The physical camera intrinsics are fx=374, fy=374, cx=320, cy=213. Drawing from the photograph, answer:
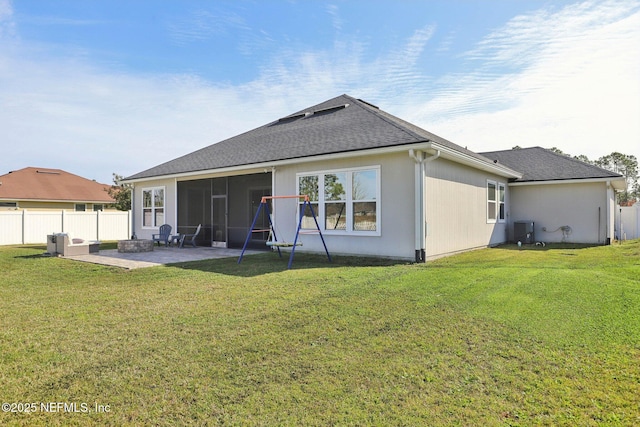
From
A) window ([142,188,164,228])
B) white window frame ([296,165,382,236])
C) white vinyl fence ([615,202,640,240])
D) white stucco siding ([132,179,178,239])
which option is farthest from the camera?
white vinyl fence ([615,202,640,240])

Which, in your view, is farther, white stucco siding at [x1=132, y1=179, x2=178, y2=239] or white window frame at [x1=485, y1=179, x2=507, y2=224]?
white stucco siding at [x1=132, y1=179, x2=178, y2=239]

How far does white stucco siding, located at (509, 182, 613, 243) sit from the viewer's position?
13.7 m

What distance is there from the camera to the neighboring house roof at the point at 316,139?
375 inches

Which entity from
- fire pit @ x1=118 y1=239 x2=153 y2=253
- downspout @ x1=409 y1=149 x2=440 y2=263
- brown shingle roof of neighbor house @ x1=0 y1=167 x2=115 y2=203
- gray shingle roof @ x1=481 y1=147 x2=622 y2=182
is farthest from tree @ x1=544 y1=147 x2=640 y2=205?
brown shingle roof of neighbor house @ x1=0 y1=167 x2=115 y2=203

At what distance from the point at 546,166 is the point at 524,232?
10.4 ft

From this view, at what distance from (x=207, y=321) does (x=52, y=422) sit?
211 centimetres

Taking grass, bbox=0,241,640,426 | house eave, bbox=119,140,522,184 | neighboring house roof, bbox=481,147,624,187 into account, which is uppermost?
neighboring house roof, bbox=481,147,624,187

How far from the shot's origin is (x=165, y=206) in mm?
14789

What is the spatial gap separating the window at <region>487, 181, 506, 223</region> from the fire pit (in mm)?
11549

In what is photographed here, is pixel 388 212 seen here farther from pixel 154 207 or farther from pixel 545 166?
pixel 154 207

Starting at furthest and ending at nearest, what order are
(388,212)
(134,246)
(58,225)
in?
(58,225) < (134,246) < (388,212)

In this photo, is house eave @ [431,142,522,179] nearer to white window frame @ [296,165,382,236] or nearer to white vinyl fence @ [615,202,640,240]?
white window frame @ [296,165,382,236]

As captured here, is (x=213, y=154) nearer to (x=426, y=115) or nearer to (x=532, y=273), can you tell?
(x=426, y=115)

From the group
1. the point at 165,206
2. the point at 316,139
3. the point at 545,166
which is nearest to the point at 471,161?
the point at 316,139
